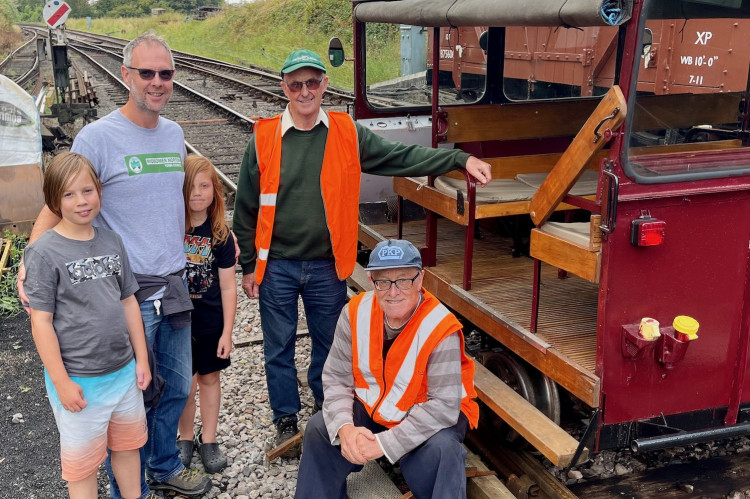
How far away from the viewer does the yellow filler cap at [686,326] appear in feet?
9.87

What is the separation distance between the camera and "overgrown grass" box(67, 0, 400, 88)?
90.0ft

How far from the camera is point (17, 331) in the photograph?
18.6 ft

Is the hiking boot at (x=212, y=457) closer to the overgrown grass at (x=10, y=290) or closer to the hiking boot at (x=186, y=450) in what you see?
the hiking boot at (x=186, y=450)

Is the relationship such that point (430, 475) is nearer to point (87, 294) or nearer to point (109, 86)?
point (87, 294)

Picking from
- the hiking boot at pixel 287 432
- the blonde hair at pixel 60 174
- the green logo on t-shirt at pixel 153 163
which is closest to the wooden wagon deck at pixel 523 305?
the hiking boot at pixel 287 432

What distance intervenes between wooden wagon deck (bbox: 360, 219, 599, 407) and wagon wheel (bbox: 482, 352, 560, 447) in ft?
0.71

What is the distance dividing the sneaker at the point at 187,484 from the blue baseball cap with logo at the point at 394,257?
1464 mm

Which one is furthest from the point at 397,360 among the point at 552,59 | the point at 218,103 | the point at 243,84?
the point at 243,84

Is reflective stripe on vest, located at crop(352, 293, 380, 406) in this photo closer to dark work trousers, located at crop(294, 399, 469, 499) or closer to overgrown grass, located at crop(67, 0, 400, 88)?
dark work trousers, located at crop(294, 399, 469, 499)

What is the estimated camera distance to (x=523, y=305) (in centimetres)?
399

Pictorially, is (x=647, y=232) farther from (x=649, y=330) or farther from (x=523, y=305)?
(x=523, y=305)

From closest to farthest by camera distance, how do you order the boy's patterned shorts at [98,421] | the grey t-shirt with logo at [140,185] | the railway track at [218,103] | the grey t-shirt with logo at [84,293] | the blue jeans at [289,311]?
the grey t-shirt with logo at [84,293]
the boy's patterned shorts at [98,421]
the grey t-shirt with logo at [140,185]
the blue jeans at [289,311]
the railway track at [218,103]

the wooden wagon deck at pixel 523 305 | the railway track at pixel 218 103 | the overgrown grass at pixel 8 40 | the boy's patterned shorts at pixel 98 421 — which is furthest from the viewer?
the overgrown grass at pixel 8 40

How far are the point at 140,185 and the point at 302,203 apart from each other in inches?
33.9
